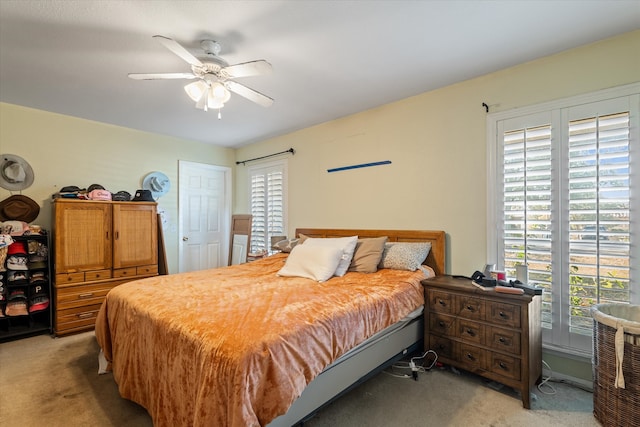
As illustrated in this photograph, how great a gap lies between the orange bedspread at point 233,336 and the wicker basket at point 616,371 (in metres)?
1.10

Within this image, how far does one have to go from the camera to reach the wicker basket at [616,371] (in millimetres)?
1572

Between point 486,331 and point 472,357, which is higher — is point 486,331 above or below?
above

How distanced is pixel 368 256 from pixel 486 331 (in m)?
1.11

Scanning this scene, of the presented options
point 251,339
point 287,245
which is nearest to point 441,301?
point 251,339

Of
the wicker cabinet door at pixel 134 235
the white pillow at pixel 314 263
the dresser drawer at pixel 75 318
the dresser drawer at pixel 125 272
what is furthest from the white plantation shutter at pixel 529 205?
the dresser drawer at pixel 75 318

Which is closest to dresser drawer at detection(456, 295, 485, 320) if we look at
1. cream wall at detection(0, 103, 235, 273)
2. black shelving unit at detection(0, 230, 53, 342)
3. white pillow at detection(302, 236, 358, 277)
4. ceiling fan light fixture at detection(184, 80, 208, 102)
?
white pillow at detection(302, 236, 358, 277)

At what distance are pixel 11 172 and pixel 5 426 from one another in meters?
2.73

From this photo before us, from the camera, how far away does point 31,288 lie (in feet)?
10.2

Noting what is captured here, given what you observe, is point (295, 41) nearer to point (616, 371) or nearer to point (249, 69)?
point (249, 69)

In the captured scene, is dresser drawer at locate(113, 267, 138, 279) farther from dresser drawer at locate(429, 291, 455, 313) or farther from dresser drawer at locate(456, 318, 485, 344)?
dresser drawer at locate(456, 318, 485, 344)

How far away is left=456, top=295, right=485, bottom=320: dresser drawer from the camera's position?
7.07ft

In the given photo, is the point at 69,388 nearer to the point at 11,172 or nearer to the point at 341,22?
the point at 11,172

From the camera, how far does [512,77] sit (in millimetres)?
2461

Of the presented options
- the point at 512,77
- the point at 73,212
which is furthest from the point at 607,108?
the point at 73,212
